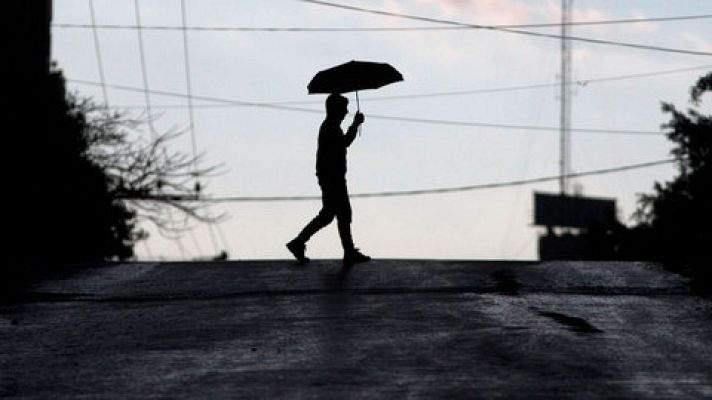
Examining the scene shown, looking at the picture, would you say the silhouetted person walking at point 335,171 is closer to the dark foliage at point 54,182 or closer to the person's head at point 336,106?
the person's head at point 336,106

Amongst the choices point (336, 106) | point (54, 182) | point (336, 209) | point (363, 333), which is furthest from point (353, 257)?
point (54, 182)

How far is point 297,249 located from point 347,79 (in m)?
2.08

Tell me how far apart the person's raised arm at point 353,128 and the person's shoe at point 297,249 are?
1.33m

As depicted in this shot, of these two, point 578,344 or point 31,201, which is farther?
point 31,201

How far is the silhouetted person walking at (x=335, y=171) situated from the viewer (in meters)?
18.9

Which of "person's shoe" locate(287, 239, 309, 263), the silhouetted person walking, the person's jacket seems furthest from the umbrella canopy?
"person's shoe" locate(287, 239, 309, 263)

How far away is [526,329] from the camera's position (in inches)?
504

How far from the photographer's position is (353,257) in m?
19.2

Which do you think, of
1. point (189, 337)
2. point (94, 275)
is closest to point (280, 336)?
point (189, 337)

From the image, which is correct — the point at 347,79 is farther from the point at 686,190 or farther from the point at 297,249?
the point at 686,190

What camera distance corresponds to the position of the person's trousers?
19.1m

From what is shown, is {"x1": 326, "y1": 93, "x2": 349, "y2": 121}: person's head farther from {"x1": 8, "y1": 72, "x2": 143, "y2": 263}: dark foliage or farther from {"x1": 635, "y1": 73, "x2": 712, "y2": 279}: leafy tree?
{"x1": 635, "y1": 73, "x2": 712, "y2": 279}: leafy tree

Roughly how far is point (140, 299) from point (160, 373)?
16.4 feet

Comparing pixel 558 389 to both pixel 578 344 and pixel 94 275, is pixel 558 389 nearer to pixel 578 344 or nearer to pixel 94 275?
pixel 578 344
